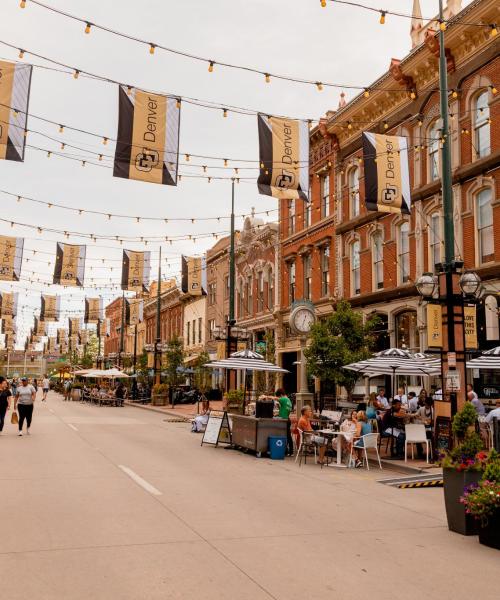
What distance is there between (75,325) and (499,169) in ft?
175

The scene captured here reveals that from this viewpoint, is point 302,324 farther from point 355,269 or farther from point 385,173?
point 355,269

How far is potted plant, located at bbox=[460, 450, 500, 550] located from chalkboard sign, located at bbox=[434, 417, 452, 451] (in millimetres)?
6282

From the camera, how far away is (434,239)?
2475cm

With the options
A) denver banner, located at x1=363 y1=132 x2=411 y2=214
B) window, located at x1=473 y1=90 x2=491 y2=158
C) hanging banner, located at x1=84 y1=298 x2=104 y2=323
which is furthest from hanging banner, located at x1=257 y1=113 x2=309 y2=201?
hanging banner, located at x1=84 y1=298 x2=104 y2=323

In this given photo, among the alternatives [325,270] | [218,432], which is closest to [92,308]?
[325,270]

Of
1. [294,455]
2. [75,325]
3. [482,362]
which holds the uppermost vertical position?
[75,325]

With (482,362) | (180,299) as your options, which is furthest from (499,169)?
(180,299)

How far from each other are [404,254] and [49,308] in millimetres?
29369

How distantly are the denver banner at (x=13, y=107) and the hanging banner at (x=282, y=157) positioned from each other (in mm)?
5697

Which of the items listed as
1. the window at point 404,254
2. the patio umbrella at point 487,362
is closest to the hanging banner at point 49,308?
the window at point 404,254

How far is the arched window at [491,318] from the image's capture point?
2133 cm

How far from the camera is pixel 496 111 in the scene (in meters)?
21.9

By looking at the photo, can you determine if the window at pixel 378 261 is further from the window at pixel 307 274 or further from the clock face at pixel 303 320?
the window at pixel 307 274

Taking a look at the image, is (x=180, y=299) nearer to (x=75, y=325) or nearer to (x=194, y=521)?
(x=75, y=325)
